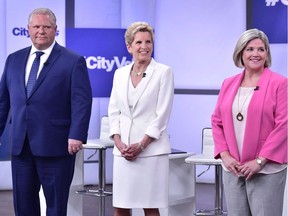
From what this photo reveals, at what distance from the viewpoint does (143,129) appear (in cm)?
427

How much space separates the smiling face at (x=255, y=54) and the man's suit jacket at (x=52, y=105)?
119 centimetres

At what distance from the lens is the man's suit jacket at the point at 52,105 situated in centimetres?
414

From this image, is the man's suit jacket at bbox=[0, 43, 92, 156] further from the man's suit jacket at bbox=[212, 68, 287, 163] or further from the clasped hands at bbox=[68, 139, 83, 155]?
the man's suit jacket at bbox=[212, 68, 287, 163]

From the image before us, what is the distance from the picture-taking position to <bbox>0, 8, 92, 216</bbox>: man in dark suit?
13.6ft

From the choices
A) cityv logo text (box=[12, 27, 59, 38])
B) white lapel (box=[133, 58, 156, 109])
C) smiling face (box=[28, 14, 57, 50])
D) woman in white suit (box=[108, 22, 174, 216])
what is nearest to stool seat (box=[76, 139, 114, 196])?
woman in white suit (box=[108, 22, 174, 216])

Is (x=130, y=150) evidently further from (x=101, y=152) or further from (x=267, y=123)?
(x=101, y=152)

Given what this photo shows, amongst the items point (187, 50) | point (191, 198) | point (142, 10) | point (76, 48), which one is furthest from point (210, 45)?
point (191, 198)

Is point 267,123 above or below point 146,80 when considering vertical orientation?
below

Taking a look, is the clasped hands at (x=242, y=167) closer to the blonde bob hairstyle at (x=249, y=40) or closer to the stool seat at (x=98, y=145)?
the blonde bob hairstyle at (x=249, y=40)

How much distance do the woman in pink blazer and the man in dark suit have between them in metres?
1.09

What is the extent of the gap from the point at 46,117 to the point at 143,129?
0.62 metres

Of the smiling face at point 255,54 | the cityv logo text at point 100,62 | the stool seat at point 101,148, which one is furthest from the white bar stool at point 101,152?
the smiling face at point 255,54

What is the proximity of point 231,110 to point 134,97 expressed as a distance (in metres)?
0.99

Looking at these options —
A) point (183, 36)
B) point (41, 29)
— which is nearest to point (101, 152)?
point (41, 29)
